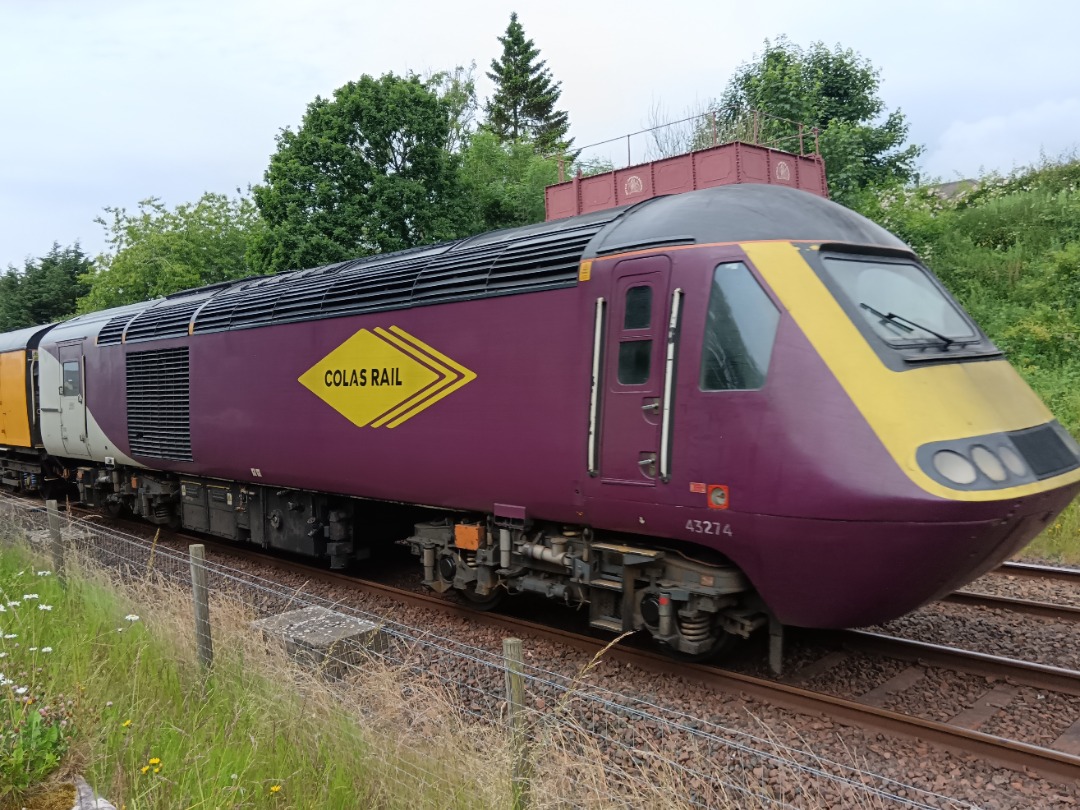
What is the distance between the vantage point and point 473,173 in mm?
27250

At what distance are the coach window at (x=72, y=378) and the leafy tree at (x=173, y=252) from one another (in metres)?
16.3

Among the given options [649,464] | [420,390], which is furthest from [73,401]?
[649,464]

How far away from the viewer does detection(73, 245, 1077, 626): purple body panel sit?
4387 millimetres

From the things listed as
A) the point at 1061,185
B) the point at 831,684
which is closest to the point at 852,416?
the point at 831,684

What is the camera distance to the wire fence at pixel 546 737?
348 cm

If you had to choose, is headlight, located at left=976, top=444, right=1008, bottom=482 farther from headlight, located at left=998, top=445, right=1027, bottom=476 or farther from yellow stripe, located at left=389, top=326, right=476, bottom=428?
yellow stripe, located at left=389, top=326, right=476, bottom=428

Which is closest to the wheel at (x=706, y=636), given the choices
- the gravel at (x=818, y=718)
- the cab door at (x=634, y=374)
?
the gravel at (x=818, y=718)

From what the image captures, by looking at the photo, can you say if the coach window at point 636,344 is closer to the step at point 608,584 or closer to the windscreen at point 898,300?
A: the windscreen at point 898,300

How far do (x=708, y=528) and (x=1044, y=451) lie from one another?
2.08 metres

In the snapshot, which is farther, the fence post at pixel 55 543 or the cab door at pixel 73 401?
the cab door at pixel 73 401

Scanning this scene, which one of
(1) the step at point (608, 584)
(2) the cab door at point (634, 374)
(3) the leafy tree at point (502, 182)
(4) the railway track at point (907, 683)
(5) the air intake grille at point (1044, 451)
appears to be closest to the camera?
(4) the railway track at point (907, 683)

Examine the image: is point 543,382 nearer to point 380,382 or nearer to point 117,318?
point 380,382

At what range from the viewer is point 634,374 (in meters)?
5.26

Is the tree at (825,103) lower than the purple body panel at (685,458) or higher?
higher
